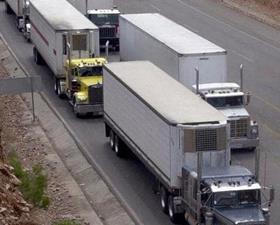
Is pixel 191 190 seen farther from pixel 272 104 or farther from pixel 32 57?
pixel 32 57

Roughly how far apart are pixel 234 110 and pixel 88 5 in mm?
21745

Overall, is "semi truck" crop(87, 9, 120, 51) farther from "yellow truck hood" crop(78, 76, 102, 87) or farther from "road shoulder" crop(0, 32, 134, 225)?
"yellow truck hood" crop(78, 76, 102, 87)

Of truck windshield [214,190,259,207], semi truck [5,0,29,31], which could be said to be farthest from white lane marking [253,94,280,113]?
semi truck [5,0,29,31]

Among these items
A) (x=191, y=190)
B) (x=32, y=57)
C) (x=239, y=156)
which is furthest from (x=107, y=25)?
(x=191, y=190)

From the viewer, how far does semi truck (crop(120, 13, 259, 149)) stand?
3622 centimetres

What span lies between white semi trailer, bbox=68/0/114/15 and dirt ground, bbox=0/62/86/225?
12.2 metres

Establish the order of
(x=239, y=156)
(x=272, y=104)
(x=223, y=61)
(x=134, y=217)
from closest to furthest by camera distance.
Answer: (x=134, y=217)
(x=239, y=156)
(x=223, y=61)
(x=272, y=104)

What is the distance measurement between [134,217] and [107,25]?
25.7 metres

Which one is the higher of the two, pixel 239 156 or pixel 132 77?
pixel 132 77

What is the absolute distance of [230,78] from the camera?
48.1 metres

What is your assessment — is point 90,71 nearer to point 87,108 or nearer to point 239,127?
point 87,108

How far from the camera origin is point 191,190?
1089 inches

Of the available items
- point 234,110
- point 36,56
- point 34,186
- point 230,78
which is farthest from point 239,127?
point 36,56

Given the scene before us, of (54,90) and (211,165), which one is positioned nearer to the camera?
(211,165)
